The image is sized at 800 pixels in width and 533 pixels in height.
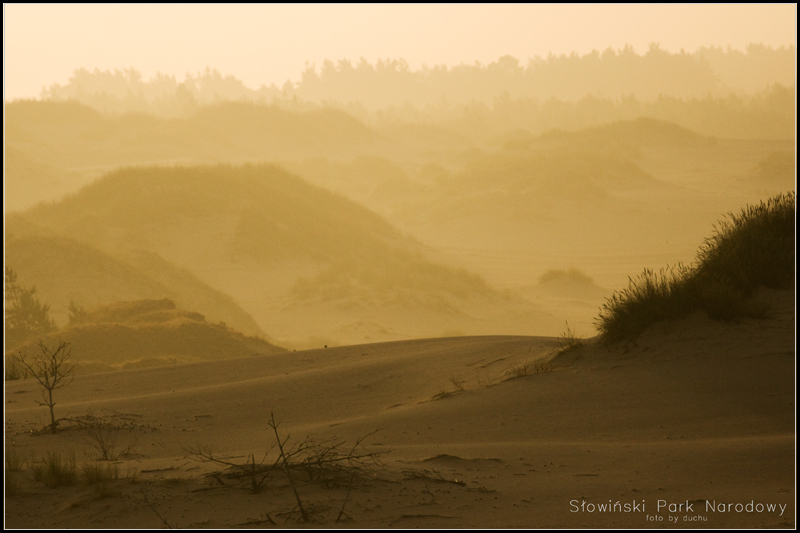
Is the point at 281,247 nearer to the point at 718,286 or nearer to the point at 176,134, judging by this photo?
Result: the point at 718,286

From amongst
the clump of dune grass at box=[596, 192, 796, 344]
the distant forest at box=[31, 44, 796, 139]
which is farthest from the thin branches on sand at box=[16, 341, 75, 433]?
the distant forest at box=[31, 44, 796, 139]

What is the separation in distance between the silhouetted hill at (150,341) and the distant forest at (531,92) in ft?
157

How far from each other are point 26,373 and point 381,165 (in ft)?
112

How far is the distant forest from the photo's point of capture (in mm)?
63812

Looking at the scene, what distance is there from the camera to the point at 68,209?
Result: 83.4 feet

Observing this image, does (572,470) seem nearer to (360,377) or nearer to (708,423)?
(708,423)

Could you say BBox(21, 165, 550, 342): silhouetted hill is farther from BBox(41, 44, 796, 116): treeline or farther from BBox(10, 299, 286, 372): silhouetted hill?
BBox(41, 44, 796, 116): treeline

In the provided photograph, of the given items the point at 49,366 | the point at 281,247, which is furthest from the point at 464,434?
the point at 281,247

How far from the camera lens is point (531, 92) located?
Answer: 89938 millimetres

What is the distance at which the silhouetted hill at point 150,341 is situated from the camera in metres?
12.3

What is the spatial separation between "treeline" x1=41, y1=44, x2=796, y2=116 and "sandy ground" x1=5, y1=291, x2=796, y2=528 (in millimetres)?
72193

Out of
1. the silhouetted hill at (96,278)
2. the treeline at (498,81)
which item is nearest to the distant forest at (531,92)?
the treeline at (498,81)

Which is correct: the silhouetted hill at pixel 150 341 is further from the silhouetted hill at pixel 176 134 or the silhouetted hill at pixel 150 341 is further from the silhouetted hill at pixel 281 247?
the silhouetted hill at pixel 176 134

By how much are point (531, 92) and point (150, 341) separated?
83.1m
